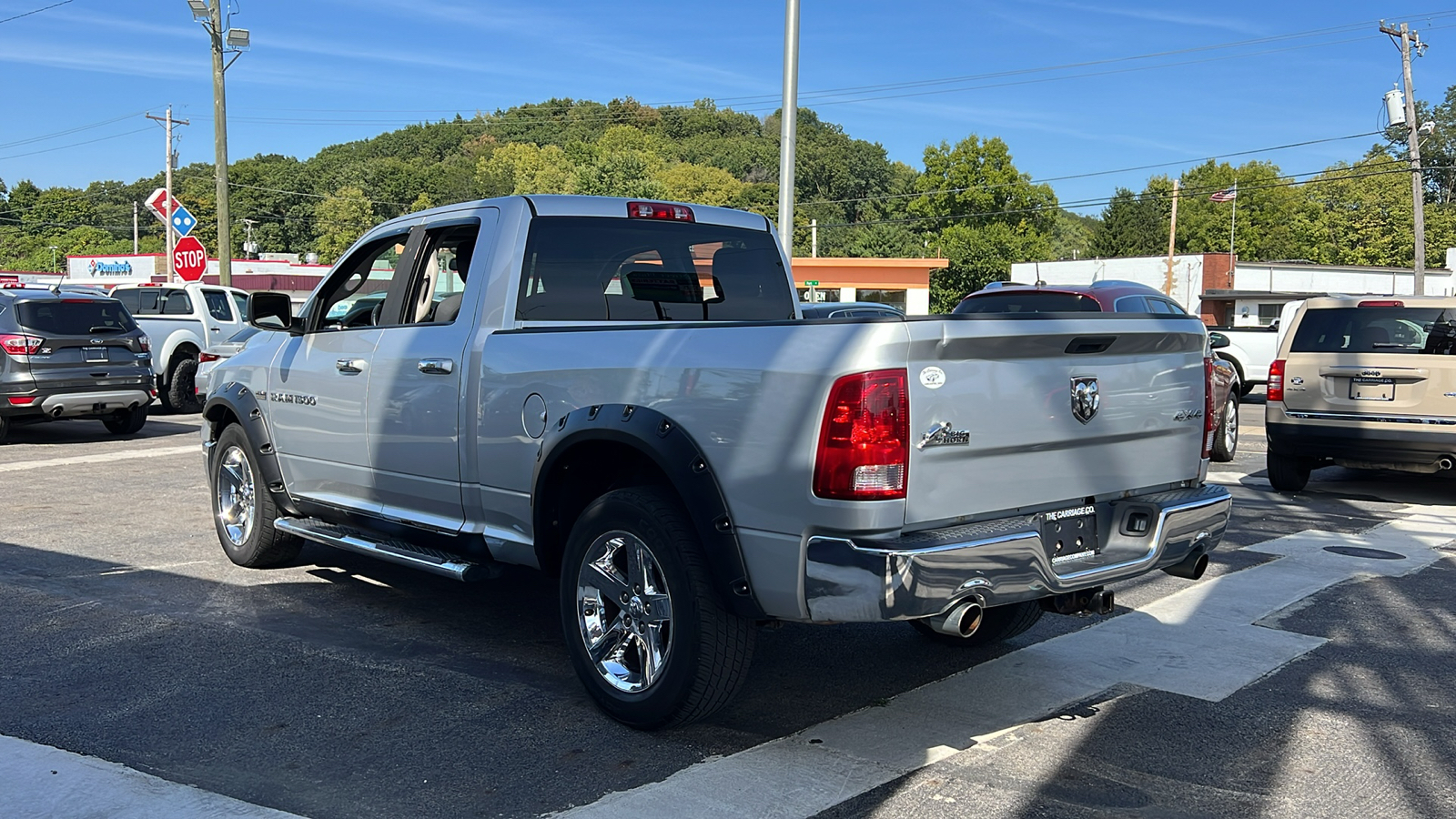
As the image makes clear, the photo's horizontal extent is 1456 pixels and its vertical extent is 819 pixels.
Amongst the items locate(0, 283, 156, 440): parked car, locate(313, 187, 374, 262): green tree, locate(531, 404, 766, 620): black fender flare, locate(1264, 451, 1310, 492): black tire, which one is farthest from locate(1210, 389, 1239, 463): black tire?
locate(313, 187, 374, 262): green tree

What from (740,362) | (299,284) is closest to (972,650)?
(740,362)

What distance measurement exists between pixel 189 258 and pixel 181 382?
523 cm

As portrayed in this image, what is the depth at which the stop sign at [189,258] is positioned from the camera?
22797 mm

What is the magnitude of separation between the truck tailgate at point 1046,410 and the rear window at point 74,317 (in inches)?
517

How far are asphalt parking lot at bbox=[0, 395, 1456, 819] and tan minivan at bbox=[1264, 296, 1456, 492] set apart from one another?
109 inches

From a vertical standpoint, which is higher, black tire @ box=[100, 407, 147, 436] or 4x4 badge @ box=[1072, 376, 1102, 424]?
4x4 badge @ box=[1072, 376, 1102, 424]

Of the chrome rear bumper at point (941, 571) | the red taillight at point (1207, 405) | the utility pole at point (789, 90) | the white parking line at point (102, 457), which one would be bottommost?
the white parking line at point (102, 457)

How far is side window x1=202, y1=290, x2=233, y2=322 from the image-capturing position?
62.9ft

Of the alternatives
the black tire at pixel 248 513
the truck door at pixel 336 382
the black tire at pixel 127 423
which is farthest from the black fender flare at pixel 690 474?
the black tire at pixel 127 423

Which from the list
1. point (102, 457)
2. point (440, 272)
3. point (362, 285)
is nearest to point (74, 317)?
point (102, 457)

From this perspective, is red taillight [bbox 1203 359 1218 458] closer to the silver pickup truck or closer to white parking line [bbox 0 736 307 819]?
the silver pickup truck

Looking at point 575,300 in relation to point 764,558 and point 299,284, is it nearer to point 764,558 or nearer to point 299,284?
point 764,558

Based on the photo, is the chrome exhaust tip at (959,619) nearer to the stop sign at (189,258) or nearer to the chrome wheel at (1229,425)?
the chrome wheel at (1229,425)

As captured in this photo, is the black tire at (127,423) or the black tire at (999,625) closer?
the black tire at (999,625)
